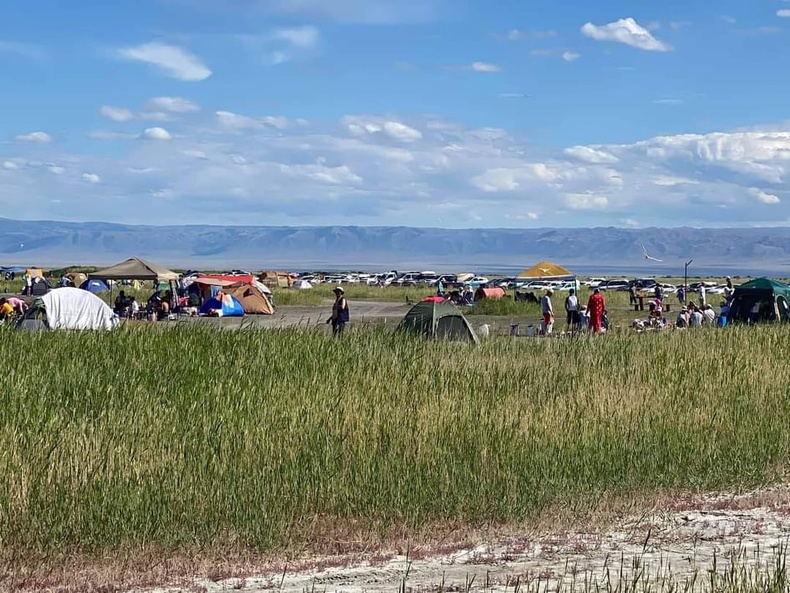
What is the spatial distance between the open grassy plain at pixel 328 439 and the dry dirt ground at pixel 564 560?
44 cm

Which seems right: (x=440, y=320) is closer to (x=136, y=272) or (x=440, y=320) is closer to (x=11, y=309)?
(x=11, y=309)

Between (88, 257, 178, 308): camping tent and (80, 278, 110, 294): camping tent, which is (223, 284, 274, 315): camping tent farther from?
(80, 278, 110, 294): camping tent

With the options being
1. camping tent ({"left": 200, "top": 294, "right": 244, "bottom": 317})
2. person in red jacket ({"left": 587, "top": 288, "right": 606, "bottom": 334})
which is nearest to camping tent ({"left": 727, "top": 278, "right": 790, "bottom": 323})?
person in red jacket ({"left": 587, "top": 288, "right": 606, "bottom": 334})

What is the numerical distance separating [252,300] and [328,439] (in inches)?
1212

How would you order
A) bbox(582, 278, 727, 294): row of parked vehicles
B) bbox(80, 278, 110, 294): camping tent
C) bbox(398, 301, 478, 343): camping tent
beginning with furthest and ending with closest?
bbox(582, 278, 727, 294): row of parked vehicles → bbox(80, 278, 110, 294): camping tent → bbox(398, 301, 478, 343): camping tent

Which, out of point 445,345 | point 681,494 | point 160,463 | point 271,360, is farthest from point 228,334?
point 681,494

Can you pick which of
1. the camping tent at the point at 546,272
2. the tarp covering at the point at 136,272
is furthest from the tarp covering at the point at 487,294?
the tarp covering at the point at 136,272

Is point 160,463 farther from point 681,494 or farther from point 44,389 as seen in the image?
point 681,494

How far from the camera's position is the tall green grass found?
7715mm

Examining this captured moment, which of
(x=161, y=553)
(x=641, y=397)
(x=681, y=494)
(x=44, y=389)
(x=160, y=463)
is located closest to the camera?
(x=161, y=553)

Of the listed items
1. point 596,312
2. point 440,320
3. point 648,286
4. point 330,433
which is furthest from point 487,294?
point 648,286

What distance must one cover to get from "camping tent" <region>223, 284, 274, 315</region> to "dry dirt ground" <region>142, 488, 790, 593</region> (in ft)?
104

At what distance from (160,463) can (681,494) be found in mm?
4111

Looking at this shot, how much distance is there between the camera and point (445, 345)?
48.2 ft
